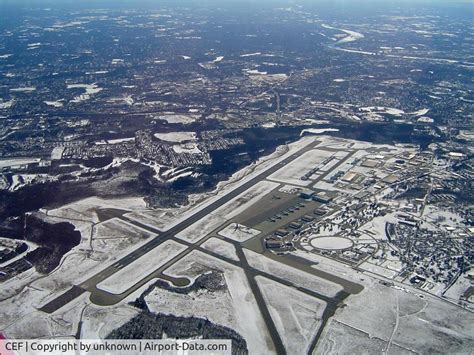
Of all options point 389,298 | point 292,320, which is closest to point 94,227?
point 292,320

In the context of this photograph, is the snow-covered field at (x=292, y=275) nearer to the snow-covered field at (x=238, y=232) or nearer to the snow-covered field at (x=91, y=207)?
the snow-covered field at (x=238, y=232)

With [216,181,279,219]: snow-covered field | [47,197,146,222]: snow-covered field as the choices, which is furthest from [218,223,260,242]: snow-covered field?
[47,197,146,222]: snow-covered field

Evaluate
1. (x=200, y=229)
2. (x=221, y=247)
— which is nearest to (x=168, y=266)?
(x=221, y=247)

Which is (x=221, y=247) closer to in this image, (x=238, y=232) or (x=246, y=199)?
(x=238, y=232)

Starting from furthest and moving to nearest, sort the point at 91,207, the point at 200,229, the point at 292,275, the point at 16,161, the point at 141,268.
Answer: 1. the point at 16,161
2. the point at 91,207
3. the point at 200,229
4. the point at 141,268
5. the point at 292,275

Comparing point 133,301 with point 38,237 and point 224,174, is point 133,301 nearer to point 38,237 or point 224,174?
point 38,237

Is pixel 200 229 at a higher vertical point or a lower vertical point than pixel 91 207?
higher
